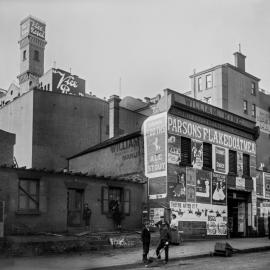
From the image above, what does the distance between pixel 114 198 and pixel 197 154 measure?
6.72m

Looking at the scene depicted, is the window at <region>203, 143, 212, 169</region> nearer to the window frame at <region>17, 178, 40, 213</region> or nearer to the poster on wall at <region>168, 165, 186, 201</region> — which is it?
the poster on wall at <region>168, 165, 186, 201</region>

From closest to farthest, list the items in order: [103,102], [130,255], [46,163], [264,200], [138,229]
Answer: [130,255]
[138,229]
[264,200]
[46,163]
[103,102]

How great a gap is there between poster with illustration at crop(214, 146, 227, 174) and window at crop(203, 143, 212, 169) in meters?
0.49

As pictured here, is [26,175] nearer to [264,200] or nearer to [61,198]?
[61,198]

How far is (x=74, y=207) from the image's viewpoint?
2656 cm

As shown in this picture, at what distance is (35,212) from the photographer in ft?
79.0

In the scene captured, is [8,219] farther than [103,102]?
No

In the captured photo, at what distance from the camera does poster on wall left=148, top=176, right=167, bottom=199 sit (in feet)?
94.8

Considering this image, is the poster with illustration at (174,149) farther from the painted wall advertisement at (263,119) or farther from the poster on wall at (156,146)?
the painted wall advertisement at (263,119)

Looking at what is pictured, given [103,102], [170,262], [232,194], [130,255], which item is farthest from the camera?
[103,102]

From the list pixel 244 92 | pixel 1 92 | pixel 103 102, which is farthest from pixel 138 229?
pixel 1 92

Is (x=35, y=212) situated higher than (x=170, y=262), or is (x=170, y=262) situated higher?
(x=35, y=212)

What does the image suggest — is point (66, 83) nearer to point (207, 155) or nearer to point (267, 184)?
point (267, 184)

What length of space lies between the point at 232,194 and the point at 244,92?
2703 cm
